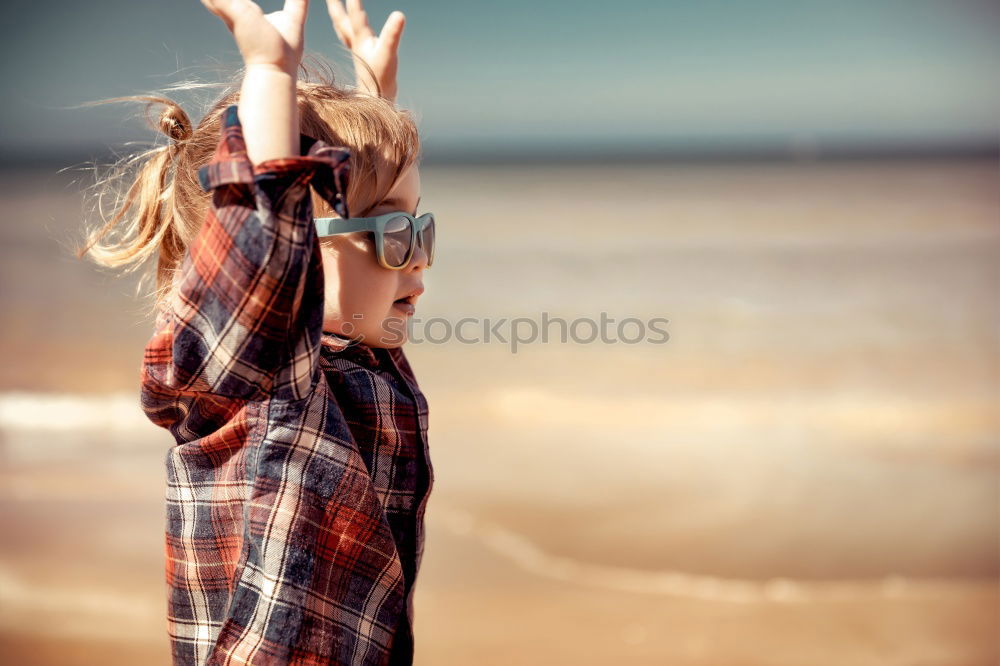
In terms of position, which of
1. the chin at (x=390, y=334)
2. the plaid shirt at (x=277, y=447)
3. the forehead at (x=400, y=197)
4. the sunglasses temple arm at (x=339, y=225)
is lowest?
the plaid shirt at (x=277, y=447)

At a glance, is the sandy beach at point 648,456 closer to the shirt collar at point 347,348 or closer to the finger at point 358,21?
the shirt collar at point 347,348

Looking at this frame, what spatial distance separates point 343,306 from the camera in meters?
0.91

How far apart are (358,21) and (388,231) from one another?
Result: 32 centimetres

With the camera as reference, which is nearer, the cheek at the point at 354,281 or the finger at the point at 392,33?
the cheek at the point at 354,281

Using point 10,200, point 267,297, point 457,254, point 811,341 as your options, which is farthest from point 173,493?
point 10,200

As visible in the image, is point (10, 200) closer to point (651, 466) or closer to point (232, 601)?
point (651, 466)

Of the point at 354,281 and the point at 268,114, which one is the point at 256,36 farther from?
the point at 354,281

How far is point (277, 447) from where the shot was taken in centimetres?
82

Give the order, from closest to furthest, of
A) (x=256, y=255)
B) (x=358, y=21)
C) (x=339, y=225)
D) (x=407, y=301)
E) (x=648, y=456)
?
(x=256, y=255) < (x=339, y=225) < (x=407, y=301) < (x=358, y=21) < (x=648, y=456)

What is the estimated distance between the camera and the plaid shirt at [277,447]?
73 centimetres

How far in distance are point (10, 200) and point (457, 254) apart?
1.69 m

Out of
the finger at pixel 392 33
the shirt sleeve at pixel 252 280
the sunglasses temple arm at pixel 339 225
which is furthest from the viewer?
the finger at pixel 392 33

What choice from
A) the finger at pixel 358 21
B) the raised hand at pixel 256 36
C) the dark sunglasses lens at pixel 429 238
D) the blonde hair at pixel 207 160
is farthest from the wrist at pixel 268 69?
the finger at pixel 358 21

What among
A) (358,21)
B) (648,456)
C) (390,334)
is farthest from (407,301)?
(648,456)
